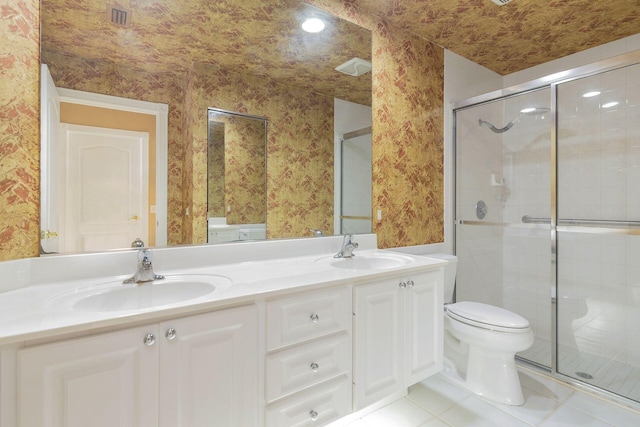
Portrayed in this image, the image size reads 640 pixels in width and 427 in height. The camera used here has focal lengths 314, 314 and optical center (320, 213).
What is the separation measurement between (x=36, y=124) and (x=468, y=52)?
2.81m

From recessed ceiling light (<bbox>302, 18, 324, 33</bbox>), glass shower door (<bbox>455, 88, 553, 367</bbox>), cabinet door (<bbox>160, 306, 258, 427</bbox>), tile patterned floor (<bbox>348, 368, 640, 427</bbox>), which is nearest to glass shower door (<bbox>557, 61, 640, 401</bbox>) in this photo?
glass shower door (<bbox>455, 88, 553, 367</bbox>)

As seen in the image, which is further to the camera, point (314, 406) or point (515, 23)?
point (515, 23)

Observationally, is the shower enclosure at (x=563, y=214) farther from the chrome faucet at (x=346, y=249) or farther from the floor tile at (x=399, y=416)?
the chrome faucet at (x=346, y=249)

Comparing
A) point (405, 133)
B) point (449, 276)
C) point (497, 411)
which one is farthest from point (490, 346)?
point (405, 133)

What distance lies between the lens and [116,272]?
49.6 inches

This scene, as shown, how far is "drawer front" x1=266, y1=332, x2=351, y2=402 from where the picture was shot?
1.12 metres

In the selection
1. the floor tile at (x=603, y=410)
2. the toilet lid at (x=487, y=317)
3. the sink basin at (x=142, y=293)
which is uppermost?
the sink basin at (x=142, y=293)

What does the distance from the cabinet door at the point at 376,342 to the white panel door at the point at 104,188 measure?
99cm

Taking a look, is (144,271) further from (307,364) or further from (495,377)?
(495,377)

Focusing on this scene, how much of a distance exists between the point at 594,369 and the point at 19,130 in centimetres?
329

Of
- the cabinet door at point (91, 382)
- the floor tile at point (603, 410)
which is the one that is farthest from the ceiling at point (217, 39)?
the floor tile at point (603, 410)

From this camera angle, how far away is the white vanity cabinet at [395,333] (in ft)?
4.40

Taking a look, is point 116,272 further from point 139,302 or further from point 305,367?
point 305,367

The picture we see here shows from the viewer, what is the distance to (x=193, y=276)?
1.27 m
